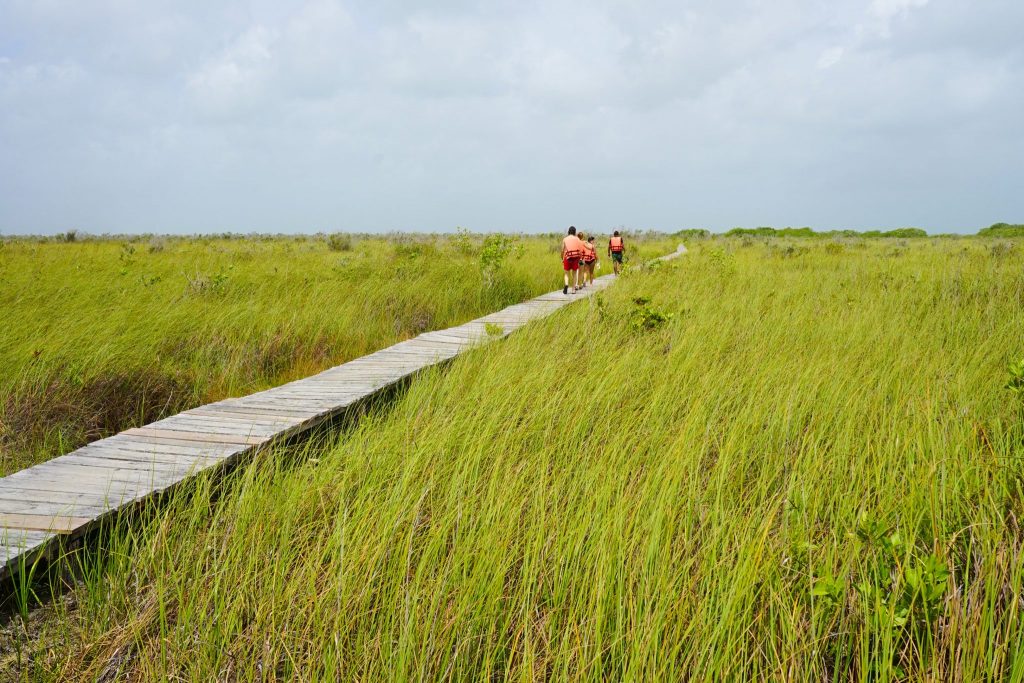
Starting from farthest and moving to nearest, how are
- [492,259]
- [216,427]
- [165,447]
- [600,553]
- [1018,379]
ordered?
[492,259] < [216,427] < [165,447] < [1018,379] < [600,553]

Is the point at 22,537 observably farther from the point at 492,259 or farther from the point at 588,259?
the point at 588,259

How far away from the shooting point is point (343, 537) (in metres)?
2.27

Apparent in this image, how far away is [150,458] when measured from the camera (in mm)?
3361

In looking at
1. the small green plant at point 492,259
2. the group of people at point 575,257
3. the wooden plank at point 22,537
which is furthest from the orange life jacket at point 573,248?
the wooden plank at point 22,537

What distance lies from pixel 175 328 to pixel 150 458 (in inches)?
141

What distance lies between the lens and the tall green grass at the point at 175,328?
490cm

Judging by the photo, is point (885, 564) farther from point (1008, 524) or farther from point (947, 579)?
point (1008, 524)

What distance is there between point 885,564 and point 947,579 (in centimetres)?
17

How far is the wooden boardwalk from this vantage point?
2586 mm

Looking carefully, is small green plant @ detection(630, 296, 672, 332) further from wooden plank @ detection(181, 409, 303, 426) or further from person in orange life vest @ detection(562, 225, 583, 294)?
person in orange life vest @ detection(562, 225, 583, 294)

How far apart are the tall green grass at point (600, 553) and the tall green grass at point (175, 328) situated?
2.14 meters

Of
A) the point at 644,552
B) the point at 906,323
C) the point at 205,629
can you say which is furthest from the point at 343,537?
the point at 906,323

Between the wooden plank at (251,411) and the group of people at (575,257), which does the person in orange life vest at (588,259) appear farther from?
the wooden plank at (251,411)

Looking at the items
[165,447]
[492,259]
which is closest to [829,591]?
[165,447]
